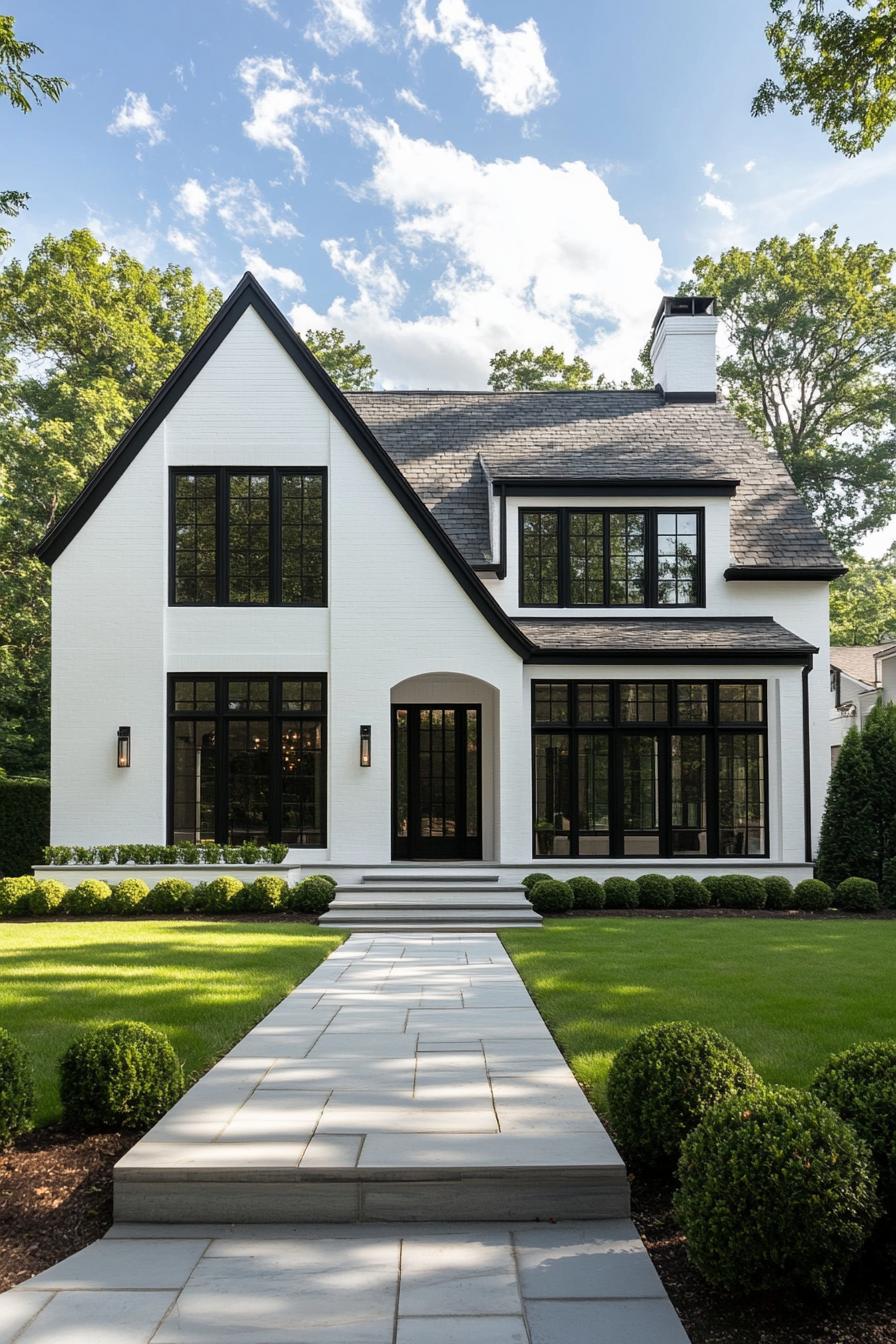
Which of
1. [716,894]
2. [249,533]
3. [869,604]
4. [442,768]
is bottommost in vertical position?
[716,894]

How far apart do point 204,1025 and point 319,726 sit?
8865mm

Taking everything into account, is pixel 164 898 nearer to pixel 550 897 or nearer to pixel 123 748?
pixel 123 748

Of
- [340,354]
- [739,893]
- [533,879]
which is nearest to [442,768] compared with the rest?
[533,879]

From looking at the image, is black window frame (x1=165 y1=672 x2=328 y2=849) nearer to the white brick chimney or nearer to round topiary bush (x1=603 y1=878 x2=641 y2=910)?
round topiary bush (x1=603 y1=878 x2=641 y2=910)

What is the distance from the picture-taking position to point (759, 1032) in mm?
6801

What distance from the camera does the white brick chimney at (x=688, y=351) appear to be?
20531 millimetres

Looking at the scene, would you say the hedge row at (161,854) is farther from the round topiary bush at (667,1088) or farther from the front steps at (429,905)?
the round topiary bush at (667,1088)

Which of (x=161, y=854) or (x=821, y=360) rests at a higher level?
(x=821, y=360)

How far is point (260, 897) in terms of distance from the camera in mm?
13836

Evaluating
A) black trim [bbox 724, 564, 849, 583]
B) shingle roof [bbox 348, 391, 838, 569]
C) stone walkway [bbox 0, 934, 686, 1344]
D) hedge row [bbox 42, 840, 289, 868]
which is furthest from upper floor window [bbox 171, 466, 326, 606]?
stone walkway [bbox 0, 934, 686, 1344]

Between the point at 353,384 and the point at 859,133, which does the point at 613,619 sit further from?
the point at 353,384

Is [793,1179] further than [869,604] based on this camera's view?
No

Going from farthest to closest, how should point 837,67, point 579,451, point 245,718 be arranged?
point 579,451
point 245,718
point 837,67

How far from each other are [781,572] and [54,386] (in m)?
21.3
